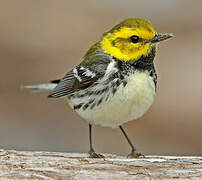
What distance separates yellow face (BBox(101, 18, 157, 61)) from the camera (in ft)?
A: 19.2

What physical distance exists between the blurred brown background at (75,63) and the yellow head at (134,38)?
12.4ft

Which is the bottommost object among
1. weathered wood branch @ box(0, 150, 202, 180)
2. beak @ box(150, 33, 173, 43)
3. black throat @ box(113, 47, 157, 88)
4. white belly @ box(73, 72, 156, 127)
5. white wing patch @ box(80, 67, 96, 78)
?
weathered wood branch @ box(0, 150, 202, 180)

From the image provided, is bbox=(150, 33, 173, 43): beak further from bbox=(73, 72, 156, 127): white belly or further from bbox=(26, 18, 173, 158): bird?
bbox=(73, 72, 156, 127): white belly

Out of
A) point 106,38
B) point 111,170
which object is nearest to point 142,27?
point 106,38

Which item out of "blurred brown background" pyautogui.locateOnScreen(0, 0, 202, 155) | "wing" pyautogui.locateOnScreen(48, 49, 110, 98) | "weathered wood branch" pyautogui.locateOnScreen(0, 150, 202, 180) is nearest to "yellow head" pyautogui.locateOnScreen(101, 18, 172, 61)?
"wing" pyautogui.locateOnScreen(48, 49, 110, 98)

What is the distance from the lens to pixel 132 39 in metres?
5.90

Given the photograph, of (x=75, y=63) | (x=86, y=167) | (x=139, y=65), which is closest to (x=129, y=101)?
(x=139, y=65)

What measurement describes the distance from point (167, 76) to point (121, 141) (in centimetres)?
195

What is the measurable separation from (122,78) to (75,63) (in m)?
5.40

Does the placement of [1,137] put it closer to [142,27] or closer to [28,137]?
[28,137]

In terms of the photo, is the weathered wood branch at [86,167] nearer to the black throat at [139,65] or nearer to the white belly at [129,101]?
the white belly at [129,101]

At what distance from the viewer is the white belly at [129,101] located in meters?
5.68

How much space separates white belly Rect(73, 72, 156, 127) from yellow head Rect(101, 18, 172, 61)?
0.83 feet

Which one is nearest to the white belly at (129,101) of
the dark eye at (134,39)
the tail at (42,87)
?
the dark eye at (134,39)
